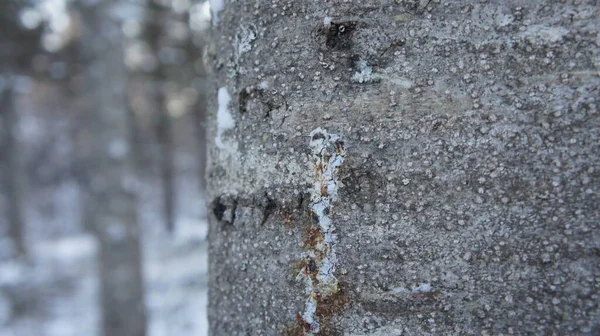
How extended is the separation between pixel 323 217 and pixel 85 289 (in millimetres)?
10440

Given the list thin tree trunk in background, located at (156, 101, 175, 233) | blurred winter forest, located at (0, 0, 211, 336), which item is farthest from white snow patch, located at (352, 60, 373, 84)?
thin tree trunk in background, located at (156, 101, 175, 233)

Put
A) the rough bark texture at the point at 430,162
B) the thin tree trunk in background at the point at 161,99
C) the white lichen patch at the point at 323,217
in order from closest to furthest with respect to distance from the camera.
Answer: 1. the rough bark texture at the point at 430,162
2. the white lichen patch at the point at 323,217
3. the thin tree trunk in background at the point at 161,99

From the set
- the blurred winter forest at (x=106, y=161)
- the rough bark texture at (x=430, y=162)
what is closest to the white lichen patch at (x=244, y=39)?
the rough bark texture at (x=430, y=162)

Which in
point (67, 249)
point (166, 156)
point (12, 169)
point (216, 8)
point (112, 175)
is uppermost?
point (216, 8)

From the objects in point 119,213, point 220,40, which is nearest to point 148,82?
point 119,213

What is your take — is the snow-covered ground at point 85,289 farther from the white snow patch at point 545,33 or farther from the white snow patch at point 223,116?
the white snow patch at point 545,33

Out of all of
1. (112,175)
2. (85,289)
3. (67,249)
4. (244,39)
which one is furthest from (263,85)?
(67,249)

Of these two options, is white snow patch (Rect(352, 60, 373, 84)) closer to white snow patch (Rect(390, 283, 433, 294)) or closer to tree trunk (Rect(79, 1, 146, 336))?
white snow patch (Rect(390, 283, 433, 294))

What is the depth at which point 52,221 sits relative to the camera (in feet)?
64.1

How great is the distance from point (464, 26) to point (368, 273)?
13.6 inches

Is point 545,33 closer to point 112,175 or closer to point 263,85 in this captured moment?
point 263,85

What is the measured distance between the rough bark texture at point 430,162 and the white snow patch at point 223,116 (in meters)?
0.06

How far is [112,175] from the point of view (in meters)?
4.36

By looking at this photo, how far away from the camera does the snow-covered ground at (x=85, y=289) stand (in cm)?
718
